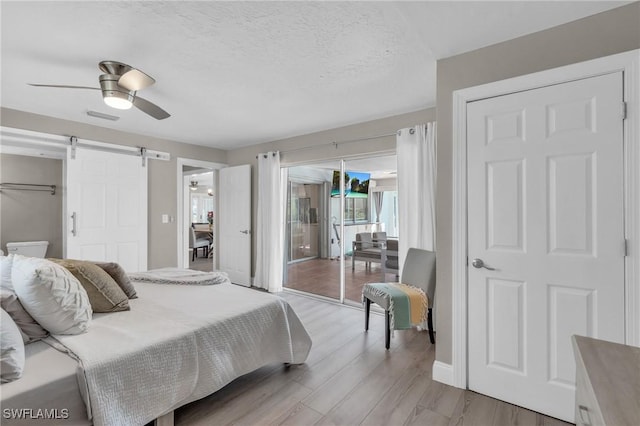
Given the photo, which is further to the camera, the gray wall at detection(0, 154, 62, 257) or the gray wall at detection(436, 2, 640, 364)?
the gray wall at detection(0, 154, 62, 257)

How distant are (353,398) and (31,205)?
5.02 meters

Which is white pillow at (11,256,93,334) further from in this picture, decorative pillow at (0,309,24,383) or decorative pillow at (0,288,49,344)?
decorative pillow at (0,309,24,383)

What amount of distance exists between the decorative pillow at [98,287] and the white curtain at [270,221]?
8.94 feet

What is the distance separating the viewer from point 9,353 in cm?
126

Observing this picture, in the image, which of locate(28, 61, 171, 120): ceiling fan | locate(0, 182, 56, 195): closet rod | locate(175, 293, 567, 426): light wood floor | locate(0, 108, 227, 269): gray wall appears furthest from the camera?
locate(0, 108, 227, 269): gray wall

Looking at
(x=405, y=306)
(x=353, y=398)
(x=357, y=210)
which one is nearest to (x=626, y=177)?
(x=405, y=306)

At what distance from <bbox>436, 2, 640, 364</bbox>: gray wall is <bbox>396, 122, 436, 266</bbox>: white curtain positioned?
1.00m

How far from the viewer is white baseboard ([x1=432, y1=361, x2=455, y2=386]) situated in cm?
212

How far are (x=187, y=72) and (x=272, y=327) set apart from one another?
7.14ft

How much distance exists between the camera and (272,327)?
223 centimetres

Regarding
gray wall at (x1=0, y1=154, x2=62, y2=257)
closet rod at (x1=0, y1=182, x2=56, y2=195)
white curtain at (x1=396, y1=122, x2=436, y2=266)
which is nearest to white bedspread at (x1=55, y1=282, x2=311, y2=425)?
white curtain at (x1=396, y1=122, x2=436, y2=266)

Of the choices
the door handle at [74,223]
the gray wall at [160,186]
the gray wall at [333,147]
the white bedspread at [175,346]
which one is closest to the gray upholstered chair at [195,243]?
the gray wall at [160,186]

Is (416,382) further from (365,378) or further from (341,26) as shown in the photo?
(341,26)

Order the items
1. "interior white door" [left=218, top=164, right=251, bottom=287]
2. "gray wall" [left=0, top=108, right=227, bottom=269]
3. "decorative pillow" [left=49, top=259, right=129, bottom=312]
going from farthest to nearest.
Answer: "interior white door" [left=218, top=164, right=251, bottom=287] < "gray wall" [left=0, top=108, right=227, bottom=269] < "decorative pillow" [left=49, top=259, right=129, bottom=312]
